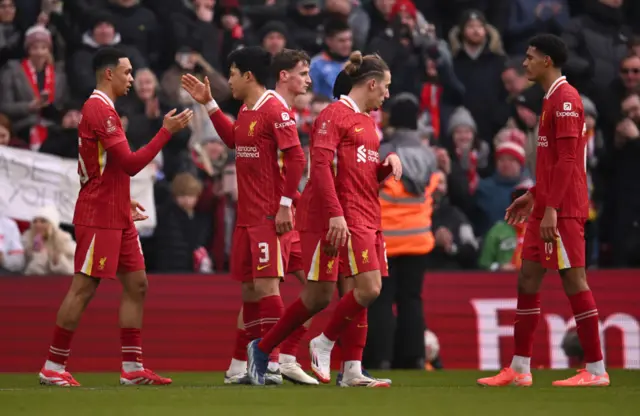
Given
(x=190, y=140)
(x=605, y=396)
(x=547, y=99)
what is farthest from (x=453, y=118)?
(x=605, y=396)

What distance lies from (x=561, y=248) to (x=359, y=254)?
5.22 ft

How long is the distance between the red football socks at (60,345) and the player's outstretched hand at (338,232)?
2394 millimetres

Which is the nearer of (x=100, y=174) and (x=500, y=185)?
(x=100, y=174)

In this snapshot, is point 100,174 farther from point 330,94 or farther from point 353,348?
point 330,94

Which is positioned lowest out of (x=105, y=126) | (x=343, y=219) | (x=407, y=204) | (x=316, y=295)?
(x=316, y=295)

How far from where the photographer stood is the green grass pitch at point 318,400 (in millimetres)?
9062

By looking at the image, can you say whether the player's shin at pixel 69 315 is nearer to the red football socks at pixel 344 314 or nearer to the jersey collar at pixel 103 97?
the jersey collar at pixel 103 97

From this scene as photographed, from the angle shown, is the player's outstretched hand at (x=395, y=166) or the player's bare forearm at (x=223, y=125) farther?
the player's bare forearm at (x=223, y=125)

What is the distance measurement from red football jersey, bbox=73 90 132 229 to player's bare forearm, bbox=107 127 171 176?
0.23 ft

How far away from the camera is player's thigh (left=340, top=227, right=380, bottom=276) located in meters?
11.0

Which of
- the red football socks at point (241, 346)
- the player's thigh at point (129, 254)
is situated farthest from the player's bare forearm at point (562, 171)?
the player's thigh at point (129, 254)

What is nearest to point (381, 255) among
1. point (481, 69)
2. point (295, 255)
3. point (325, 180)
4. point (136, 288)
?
point (325, 180)

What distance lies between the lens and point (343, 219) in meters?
10.8

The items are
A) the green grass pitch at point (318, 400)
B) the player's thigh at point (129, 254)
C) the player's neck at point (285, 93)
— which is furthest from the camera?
the player's neck at point (285, 93)
